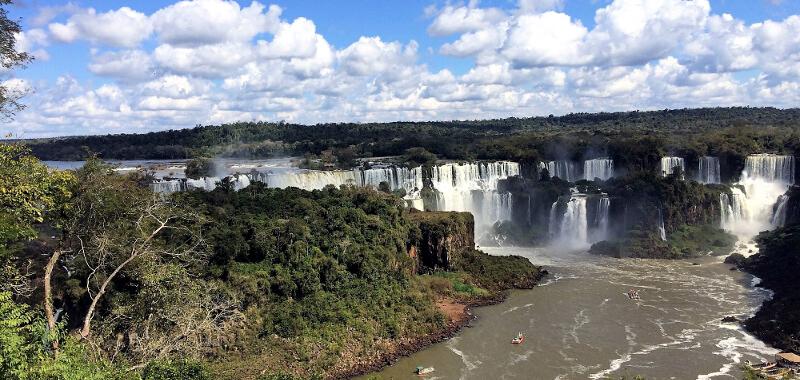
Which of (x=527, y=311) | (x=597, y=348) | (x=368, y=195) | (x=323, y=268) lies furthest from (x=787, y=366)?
(x=368, y=195)

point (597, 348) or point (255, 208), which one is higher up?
point (255, 208)

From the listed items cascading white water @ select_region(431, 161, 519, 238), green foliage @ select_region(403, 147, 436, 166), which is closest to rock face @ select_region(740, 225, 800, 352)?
cascading white water @ select_region(431, 161, 519, 238)

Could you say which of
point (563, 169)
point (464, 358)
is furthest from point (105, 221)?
point (563, 169)

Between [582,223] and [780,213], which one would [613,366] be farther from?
[780,213]

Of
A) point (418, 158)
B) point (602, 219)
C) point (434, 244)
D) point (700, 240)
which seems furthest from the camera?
point (418, 158)

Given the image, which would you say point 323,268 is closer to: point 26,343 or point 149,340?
point 149,340

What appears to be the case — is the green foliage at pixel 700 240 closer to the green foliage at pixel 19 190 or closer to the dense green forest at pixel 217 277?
the dense green forest at pixel 217 277
